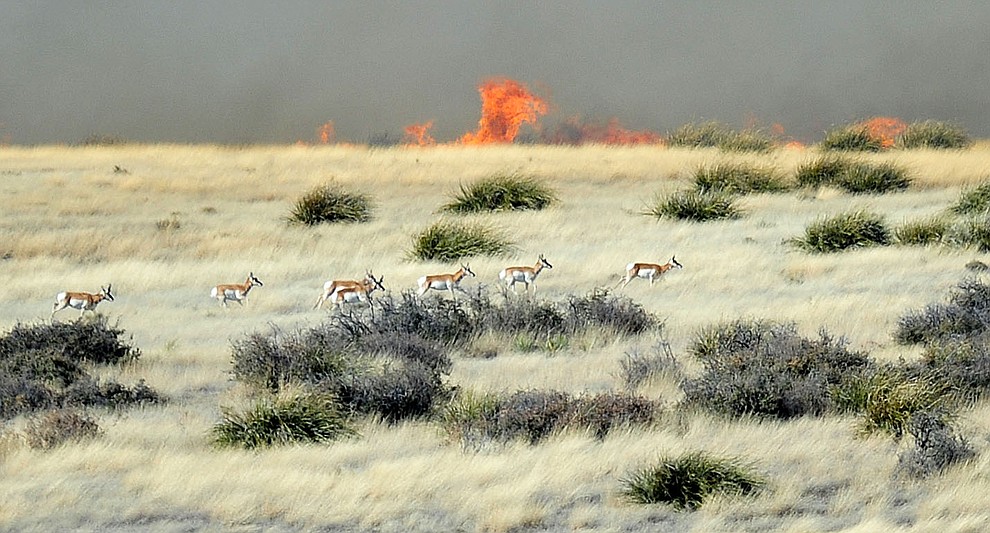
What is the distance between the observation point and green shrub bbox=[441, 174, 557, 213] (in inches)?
1083

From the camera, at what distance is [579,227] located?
81.6 feet

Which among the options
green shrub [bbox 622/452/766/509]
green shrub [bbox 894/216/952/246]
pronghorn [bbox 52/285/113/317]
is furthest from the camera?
green shrub [bbox 894/216/952/246]

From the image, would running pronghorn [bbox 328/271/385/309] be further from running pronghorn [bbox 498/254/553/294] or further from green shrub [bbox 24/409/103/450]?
green shrub [bbox 24/409/103/450]

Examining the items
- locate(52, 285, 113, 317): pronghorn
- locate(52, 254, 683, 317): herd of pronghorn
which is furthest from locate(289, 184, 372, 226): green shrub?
locate(52, 285, 113, 317): pronghorn

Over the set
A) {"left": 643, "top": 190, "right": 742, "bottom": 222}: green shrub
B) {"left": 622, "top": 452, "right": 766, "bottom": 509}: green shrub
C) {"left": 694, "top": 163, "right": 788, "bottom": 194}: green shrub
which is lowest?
{"left": 622, "top": 452, "right": 766, "bottom": 509}: green shrub

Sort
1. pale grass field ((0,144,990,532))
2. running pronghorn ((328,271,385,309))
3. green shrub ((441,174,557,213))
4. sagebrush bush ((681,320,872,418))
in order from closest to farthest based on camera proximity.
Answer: pale grass field ((0,144,990,532))
sagebrush bush ((681,320,872,418))
running pronghorn ((328,271,385,309))
green shrub ((441,174,557,213))

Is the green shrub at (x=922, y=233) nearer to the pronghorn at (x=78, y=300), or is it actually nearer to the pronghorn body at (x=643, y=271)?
the pronghorn body at (x=643, y=271)

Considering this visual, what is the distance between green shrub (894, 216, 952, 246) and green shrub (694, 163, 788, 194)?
21.4 ft

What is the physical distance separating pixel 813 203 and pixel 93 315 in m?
15.8

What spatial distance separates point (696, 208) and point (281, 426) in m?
16.5

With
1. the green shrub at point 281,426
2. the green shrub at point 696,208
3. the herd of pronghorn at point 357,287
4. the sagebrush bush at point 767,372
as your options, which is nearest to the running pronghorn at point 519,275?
the herd of pronghorn at point 357,287

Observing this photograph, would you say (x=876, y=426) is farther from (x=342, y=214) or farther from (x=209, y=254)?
(x=342, y=214)

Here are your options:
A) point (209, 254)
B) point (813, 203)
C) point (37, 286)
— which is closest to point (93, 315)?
point (37, 286)

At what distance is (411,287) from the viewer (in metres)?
19.2
